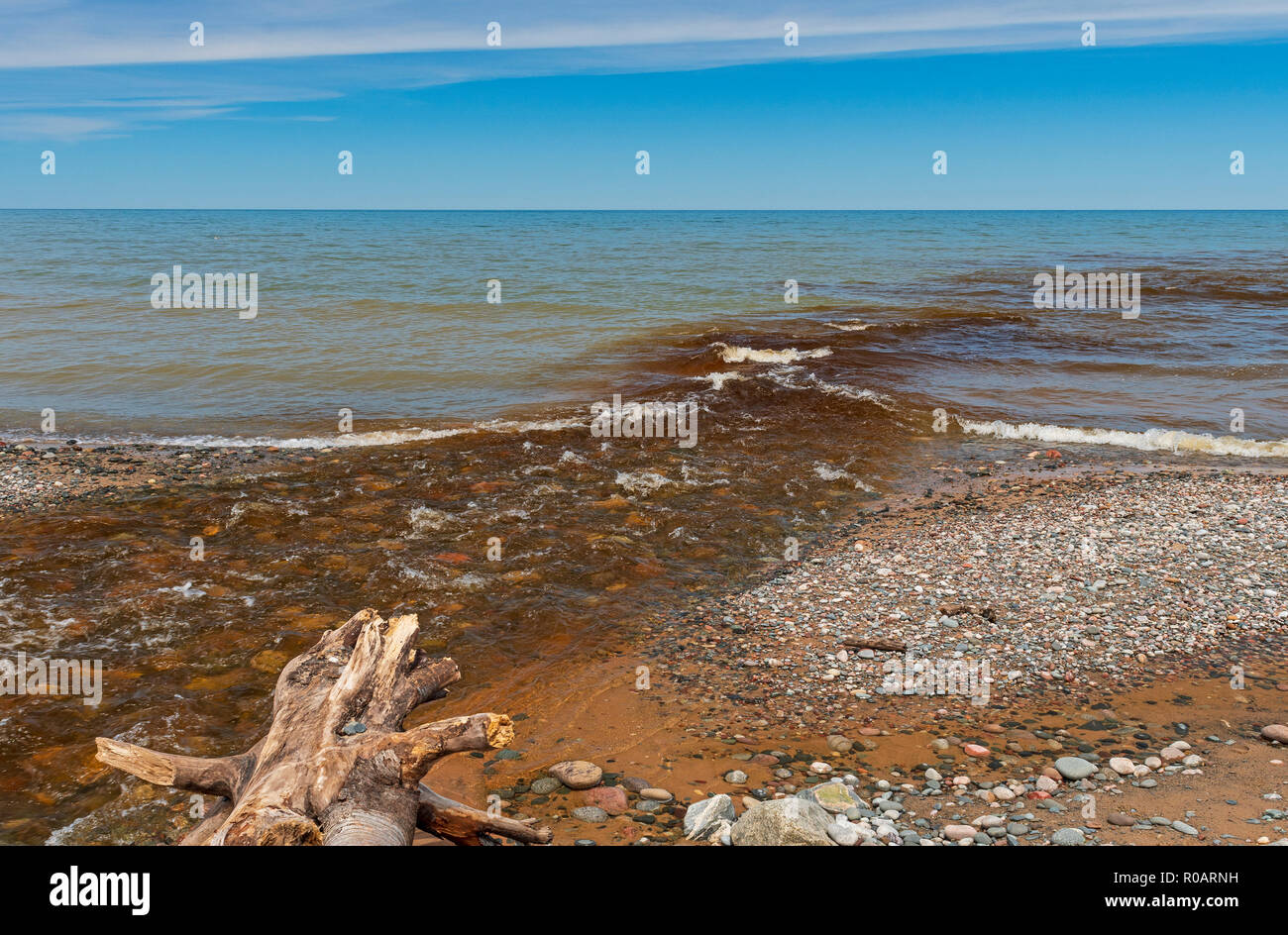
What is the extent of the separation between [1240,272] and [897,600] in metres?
48.2

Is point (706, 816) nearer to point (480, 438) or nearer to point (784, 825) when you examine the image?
point (784, 825)

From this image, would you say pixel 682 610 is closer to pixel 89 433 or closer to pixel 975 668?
pixel 975 668

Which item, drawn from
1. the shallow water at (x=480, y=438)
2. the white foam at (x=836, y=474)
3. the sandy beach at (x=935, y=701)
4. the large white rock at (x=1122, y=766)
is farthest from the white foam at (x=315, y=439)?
the large white rock at (x=1122, y=766)

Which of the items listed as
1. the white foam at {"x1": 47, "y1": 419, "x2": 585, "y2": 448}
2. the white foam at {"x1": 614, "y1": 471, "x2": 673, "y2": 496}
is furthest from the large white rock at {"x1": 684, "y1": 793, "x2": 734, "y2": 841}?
the white foam at {"x1": 47, "y1": 419, "x2": 585, "y2": 448}

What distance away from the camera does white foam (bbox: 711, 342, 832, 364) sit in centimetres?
2234

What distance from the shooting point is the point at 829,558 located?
922 cm

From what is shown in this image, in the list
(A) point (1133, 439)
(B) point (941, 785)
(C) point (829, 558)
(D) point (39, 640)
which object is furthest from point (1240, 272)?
(D) point (39, 640)

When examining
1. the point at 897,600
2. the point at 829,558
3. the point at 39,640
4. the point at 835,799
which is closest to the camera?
the point at 835,799

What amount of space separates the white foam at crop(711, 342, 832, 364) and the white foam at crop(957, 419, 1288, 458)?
24.7 feet

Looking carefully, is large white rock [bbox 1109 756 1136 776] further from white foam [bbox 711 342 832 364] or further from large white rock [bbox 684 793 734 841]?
white foam [bbox 711 342 832 364]

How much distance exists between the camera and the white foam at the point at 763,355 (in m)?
22.3

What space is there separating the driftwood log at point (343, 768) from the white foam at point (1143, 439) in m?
13.0

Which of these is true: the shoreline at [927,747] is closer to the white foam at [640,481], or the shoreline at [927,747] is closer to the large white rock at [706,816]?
the large white rock at [706,816]

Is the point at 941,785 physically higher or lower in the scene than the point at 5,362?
lower
